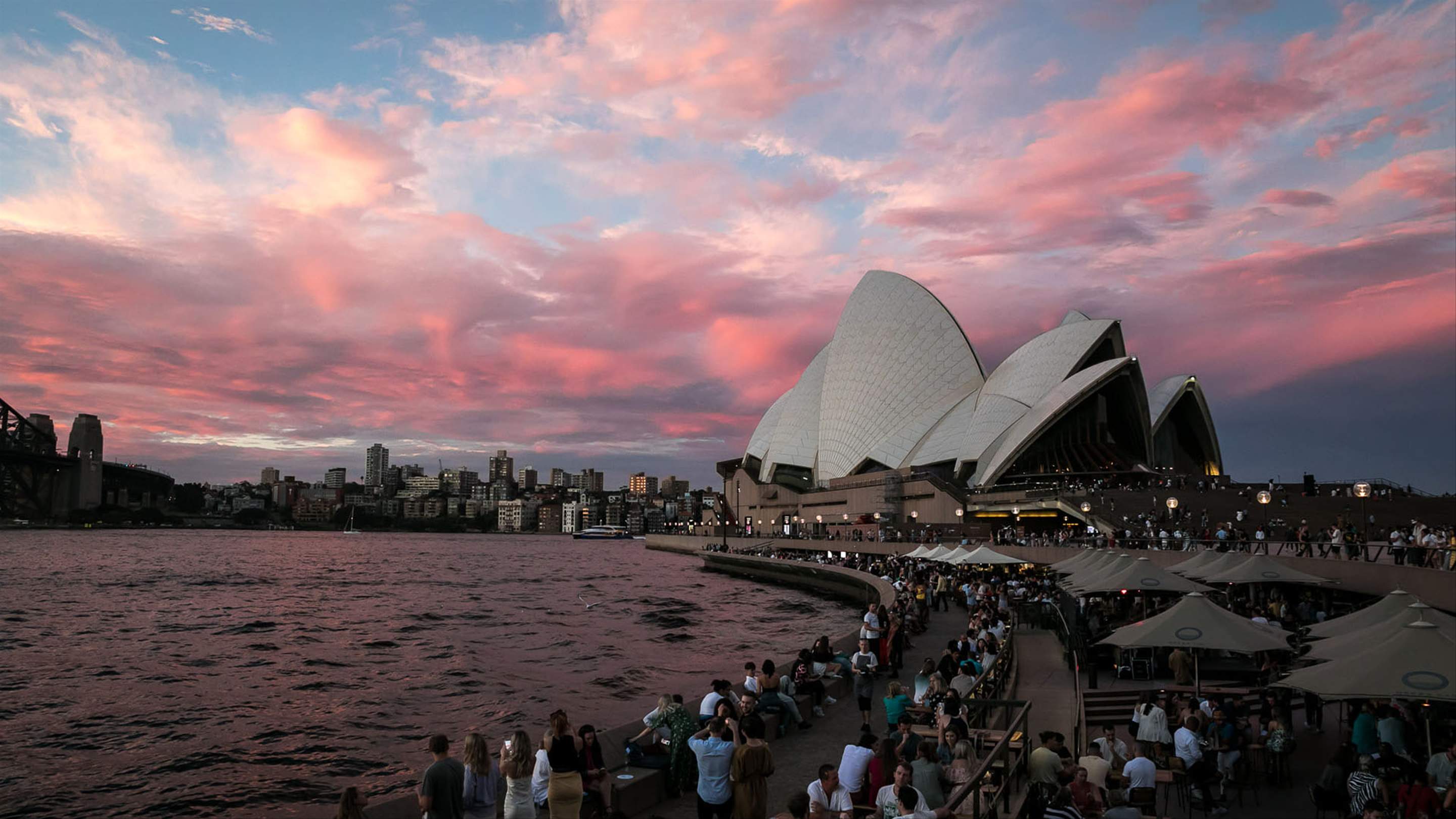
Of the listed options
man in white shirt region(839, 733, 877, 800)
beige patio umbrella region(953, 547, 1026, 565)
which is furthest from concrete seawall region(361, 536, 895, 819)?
beige patio umbrella region(953, 547, 1026, 565)

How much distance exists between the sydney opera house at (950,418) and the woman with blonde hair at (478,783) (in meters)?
47.8

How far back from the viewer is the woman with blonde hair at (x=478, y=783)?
259 inches

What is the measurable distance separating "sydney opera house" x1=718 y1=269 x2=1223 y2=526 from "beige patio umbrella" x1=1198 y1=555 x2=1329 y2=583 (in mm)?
34655

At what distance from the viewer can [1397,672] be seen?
775 centimetres

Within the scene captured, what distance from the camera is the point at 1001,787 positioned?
20.2 ft

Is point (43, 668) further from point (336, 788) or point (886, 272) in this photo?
point (886, 272)

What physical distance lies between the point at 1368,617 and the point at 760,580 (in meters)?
46.0

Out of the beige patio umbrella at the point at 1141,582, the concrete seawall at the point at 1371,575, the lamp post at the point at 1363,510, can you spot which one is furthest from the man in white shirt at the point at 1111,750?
the lamp post at the point at 1363,510

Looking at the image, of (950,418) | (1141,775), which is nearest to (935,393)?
(950,418)

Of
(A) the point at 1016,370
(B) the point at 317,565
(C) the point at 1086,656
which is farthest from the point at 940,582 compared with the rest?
(B) the point at 317,565

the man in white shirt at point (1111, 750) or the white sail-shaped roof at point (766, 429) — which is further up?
the white sail-shaped roof at point (766, 429)

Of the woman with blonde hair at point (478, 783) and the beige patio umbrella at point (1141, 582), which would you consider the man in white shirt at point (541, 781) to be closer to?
the woman with blonde hair at point (478, 783)

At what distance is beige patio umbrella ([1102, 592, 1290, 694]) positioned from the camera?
1032cm

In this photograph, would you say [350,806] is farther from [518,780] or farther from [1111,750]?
[1111,750]
